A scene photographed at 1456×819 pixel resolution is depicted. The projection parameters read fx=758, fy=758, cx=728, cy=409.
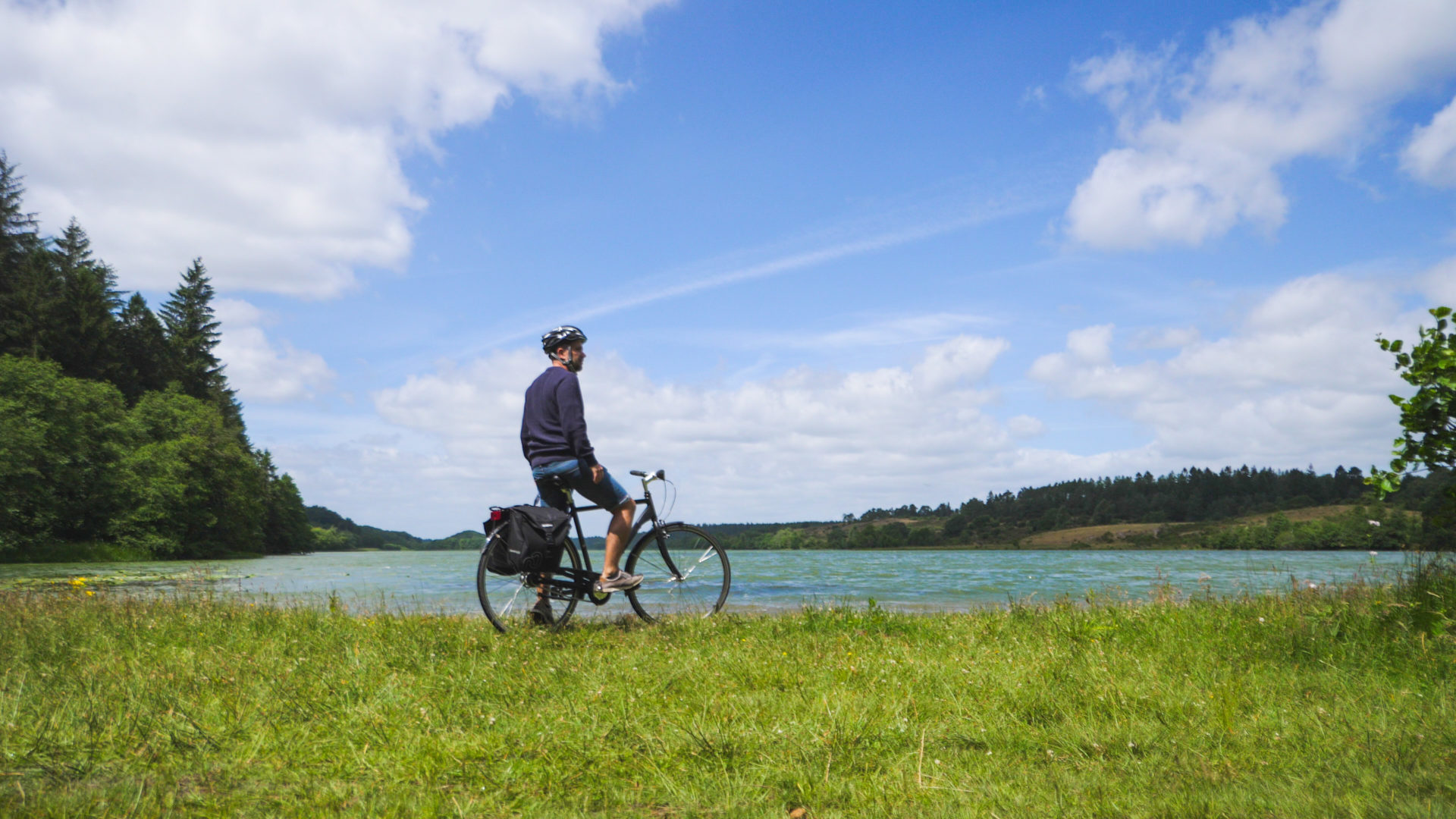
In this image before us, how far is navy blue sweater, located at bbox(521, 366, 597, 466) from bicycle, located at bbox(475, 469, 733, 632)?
45 cm

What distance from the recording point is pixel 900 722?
155 inches

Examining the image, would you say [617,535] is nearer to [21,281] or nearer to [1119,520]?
[21,281]

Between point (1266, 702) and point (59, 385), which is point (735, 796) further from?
point (59, 385)

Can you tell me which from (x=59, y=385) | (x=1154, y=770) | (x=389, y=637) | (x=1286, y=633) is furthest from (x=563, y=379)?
(x=59, y=385)

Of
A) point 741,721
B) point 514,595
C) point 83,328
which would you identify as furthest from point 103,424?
point 741,721

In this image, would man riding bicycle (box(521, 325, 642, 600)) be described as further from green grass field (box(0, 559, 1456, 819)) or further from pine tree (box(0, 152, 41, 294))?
pine tree (box(0, 152, 41, 294))

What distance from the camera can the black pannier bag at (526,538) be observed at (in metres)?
7.09

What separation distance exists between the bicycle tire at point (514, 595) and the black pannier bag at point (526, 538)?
0.09 meters

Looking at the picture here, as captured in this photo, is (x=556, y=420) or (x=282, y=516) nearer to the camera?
(x=556, y=420)

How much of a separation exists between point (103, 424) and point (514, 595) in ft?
178

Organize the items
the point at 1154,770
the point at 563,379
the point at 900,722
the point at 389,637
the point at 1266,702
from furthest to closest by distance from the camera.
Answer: the point at 563,379, the point at 389,637, the point at 1266,702, the point at 900,722, the point at 1154,770

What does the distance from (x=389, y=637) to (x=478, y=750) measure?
317 centimetres

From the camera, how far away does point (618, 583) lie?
297 inches

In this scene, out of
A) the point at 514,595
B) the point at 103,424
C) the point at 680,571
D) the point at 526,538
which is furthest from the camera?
the point at 103,424
